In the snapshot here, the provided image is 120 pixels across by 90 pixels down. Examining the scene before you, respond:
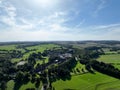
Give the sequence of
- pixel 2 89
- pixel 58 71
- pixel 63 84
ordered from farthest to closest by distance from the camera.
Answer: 1. pixel 58 71
2. pixel 63 84
3. pixel 2 89

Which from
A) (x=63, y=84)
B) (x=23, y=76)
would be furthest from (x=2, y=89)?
(x=63, y=84)

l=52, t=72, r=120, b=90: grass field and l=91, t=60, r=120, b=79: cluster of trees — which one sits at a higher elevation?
Result: l=91, t=60, r=120, b=79: cluster of trees

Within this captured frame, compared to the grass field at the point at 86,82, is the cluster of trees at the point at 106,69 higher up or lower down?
higher up

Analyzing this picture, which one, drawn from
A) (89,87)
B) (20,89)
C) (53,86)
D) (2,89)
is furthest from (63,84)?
(2,89)

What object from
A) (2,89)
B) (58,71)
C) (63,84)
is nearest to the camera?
(2,89)

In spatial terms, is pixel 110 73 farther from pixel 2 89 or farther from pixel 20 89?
pixel 2 89

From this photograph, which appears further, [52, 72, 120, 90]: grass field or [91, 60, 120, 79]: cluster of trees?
[91, 60, 120, 79]: cluster of trees

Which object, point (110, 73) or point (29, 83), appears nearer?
point (29, 83)

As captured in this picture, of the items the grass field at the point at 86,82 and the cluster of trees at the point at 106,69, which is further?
the cluster of trees at the point at 106,69
